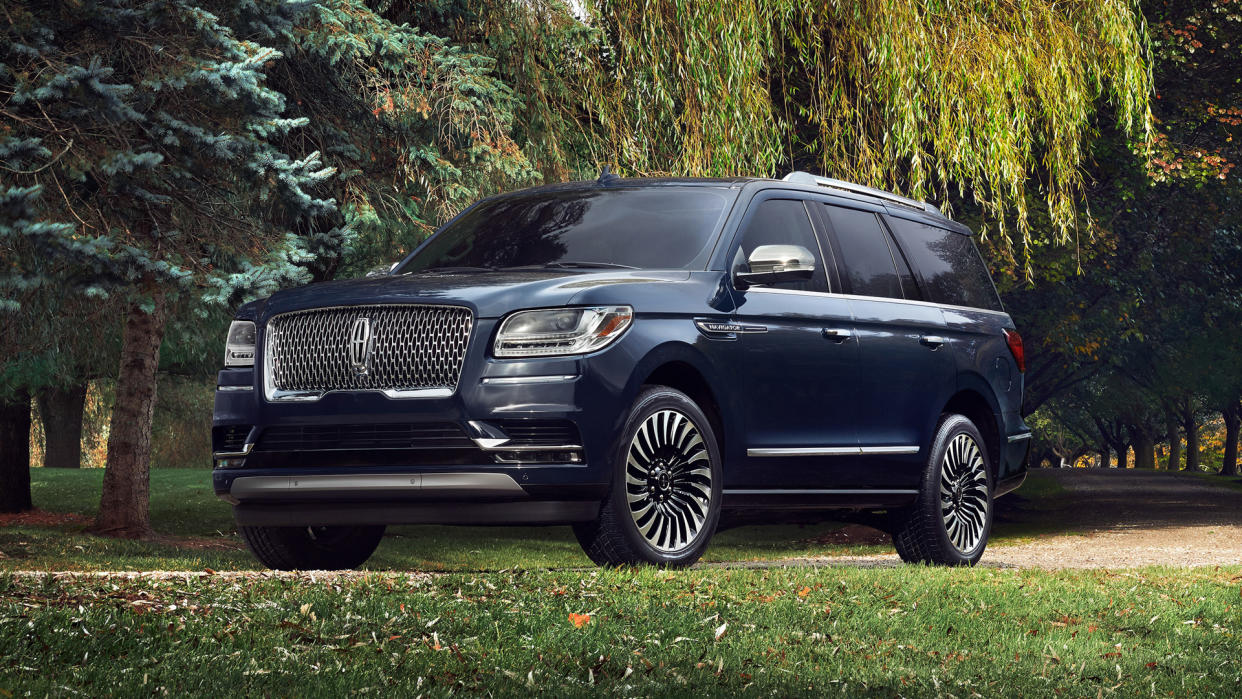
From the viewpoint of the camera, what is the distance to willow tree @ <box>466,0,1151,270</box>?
1420 cm

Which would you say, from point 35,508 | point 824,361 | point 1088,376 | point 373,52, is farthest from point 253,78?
point 1088,376

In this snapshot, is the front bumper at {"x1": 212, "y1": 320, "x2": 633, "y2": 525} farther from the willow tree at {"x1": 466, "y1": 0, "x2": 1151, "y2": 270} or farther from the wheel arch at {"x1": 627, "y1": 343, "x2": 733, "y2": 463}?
the willow tree at {"x1": 466, "y1": 0, "x2": 1151, "y2": 270}

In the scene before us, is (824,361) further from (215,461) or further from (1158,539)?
(1158,539)

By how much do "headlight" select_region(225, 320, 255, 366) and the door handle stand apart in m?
3.17

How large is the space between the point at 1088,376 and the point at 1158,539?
1959 cm

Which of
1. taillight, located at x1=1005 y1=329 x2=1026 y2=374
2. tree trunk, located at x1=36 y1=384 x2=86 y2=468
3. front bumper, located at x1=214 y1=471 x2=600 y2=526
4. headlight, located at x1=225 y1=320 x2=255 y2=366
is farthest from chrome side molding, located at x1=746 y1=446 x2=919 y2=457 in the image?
tree trunk, located at x1=36 y1=384 x2=86 y2=468

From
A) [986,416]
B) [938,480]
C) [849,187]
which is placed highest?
[849,187]

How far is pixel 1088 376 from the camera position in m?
37.2

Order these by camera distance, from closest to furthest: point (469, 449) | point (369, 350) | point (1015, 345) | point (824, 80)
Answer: point (469, 449) < point (369, 350) < point (1015, 345) < point (824, 80)

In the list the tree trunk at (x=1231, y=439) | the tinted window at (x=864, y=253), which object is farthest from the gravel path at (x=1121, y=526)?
the tree trunk at (x=1231, y=439)

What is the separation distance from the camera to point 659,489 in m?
7.39

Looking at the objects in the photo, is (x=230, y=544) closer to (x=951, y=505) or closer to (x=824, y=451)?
(x=951, y=505)

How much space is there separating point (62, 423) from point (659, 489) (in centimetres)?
3305

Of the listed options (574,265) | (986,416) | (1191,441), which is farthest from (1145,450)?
(574,265)
